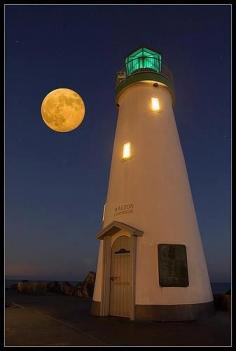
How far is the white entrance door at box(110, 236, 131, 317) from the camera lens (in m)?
11.3

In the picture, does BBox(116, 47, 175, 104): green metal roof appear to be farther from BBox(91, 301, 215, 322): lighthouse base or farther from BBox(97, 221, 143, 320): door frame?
BBox(91, 301, 215, 322): lighthouse base

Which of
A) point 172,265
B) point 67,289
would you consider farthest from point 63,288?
point 172,265

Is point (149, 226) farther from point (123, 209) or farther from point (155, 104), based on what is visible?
point (155, 104)

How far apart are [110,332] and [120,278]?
10.8 ft

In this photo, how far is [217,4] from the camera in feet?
29.6

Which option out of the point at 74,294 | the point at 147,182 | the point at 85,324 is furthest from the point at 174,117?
the point at 74,294

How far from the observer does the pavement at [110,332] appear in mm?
7395

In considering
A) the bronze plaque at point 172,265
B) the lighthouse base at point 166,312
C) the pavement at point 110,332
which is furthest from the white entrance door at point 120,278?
the bronze plaque at point 172,265

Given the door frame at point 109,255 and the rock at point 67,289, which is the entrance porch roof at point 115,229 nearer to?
the door frame at point 109,255

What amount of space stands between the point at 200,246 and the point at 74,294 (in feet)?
43.6

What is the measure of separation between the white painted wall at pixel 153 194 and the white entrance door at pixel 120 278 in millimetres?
578

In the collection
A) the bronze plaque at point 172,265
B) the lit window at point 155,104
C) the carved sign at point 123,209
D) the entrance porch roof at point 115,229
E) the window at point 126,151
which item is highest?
the lit window at point 155,104

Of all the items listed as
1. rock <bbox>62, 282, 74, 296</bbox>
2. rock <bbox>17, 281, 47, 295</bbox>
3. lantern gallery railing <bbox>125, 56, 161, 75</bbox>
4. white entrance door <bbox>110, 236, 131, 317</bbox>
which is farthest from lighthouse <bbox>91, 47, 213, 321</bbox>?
rock <bbox>17, 281, 47, 295</bbox>

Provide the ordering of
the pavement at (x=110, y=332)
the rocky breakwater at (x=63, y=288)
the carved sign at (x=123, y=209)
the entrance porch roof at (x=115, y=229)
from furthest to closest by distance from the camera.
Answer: the rocky breakwater at (x=63, y=288)
the carved sign at (x=123, y=209)
the entrance porch roof at (x=115, y=229)
the pavement at (x=110, y=332)
